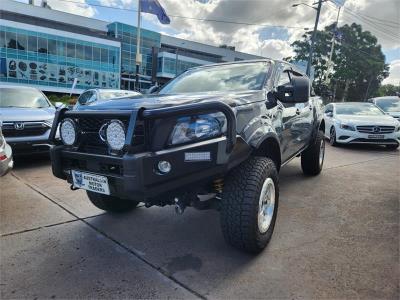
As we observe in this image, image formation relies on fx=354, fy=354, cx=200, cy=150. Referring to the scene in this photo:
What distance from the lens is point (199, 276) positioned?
270 centimetres

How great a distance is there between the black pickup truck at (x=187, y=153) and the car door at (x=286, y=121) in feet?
1.18

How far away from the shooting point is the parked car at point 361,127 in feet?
31.1

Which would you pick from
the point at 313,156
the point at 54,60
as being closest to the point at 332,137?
the point at 313,156

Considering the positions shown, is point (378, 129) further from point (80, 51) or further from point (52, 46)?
point (80, 51)

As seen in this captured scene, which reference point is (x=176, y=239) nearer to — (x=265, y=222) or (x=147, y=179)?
(x=265, y=222)

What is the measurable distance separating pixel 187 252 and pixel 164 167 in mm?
994

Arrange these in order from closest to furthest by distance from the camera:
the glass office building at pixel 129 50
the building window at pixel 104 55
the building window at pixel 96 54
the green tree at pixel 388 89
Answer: the building window at pixel 96 54
the building window at pixel 104 55
the glass office building at pixel 129 50
the green tree at pixel 388 89

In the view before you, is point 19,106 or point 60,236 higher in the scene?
point 19,106

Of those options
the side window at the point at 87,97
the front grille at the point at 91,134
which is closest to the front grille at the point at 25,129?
the front grille at the point at 91,134

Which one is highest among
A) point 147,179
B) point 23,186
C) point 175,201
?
point 147,179

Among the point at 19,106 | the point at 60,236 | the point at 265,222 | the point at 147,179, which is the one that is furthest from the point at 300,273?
the point at 19,106

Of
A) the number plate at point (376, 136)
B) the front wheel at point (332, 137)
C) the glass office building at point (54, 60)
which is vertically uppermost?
the glass office building at point (54, 60)

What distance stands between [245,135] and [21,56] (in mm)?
43173

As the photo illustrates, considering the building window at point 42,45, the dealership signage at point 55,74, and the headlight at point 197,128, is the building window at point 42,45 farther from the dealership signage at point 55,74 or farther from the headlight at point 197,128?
the headlight at point 197,128
